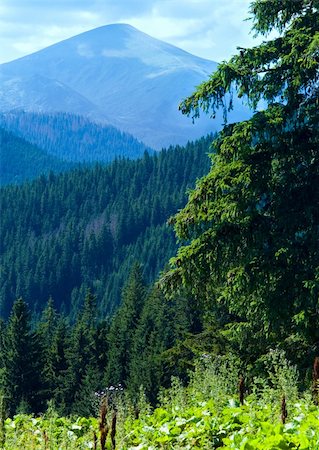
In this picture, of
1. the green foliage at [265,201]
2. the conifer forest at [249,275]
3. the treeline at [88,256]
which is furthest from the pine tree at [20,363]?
the treeline at [88,256]

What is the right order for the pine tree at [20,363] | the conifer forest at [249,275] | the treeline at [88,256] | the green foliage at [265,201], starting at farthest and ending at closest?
the treeline at [88,256] → the pine tree at [20,363] → the green foliage at [265,201] → the conifer forest at [249,275]

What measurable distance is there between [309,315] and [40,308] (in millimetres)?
161928

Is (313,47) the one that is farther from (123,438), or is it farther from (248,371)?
(123,438)

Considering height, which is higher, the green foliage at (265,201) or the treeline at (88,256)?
the treeline at (88,256)

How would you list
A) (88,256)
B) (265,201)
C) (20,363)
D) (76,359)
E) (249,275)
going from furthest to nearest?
(88,256), (76,359), (20,363), (265,201), (249,275)

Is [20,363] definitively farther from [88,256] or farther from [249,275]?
[88,256]

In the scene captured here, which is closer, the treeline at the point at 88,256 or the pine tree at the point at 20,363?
the pine tree at the point at 20,363

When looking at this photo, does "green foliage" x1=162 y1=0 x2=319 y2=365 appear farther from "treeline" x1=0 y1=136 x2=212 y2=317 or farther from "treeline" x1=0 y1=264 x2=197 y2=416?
"treeline" x1=0 y1=136 x2=212 y2=317

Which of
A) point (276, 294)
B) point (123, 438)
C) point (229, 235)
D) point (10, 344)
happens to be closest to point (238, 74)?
point (229, 235)

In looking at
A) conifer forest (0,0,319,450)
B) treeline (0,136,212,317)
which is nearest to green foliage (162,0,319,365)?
conifer forest (0,0,319,450)

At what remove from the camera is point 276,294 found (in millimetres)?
12227

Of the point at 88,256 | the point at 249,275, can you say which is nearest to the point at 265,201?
the point at 249,275

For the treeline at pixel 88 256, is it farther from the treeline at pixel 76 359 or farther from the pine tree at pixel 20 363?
the pine tree at pixel 20 363

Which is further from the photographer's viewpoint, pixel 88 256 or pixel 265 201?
pixel 88 256
